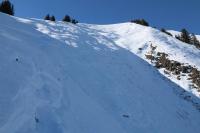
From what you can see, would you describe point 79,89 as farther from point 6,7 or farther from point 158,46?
point 6,7

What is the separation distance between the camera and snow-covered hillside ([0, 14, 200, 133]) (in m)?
12.8

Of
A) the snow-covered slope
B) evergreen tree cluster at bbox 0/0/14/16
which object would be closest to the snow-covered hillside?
the snow-covered slope

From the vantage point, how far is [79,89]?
16922 millimetres

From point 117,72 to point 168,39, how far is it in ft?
58.8

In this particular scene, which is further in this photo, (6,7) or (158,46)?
(6,7)

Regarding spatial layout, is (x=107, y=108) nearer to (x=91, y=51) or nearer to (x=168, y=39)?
(x=91, y=51)

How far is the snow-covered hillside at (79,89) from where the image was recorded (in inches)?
505

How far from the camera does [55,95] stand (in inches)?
572

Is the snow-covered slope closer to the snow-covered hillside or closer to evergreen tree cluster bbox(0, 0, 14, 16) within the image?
the snow-covered hillside

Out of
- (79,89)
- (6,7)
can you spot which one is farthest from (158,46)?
(6,7)

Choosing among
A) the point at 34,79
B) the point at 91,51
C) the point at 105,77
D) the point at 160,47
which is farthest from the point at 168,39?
the point at 34,79

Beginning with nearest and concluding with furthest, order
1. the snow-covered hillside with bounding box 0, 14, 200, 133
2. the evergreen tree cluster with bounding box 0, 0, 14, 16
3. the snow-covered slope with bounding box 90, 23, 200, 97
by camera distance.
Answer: the snow-covered hillside with bounding box 0, 14, 200, 133, the snow-covered slope with bounding box 90, 23, 200, 97, the evergreen tree cluster with bounding box 0, 0, 14, 16

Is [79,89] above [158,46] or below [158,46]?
below

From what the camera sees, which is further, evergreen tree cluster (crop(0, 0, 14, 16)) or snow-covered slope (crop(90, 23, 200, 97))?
evergreen tree cluster (crop(0, 0, 14, 16))
